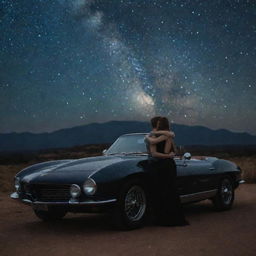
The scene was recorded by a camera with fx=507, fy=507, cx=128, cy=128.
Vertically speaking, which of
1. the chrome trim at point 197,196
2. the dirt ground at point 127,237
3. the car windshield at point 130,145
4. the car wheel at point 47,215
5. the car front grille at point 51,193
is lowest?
the dirt ground at point 127,237

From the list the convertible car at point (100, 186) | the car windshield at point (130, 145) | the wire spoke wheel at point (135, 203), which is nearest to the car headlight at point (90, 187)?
the convertible car at point (100, 186)

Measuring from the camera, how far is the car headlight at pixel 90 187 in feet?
23.6

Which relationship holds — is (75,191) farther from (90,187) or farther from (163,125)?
(163,125)

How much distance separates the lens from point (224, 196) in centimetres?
Answer: 1028

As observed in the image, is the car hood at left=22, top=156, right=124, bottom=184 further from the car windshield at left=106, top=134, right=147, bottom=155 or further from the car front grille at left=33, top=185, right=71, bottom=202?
the car windshield at left=106, top=134, right=147, bottom=155

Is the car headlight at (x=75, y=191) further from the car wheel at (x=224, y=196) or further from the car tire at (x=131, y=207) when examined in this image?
the car wheel at (x=224, y=196)

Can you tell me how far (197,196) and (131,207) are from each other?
1.98 metres

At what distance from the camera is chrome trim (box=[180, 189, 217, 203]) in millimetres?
8758

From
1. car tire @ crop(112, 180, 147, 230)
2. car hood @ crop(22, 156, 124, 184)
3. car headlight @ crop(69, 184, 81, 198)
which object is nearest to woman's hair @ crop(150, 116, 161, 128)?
car hood @ crop(22, 156, 124, 184)

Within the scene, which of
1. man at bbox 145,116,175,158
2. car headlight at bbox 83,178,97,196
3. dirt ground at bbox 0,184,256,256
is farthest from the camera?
man at bbox 145,116,175,158

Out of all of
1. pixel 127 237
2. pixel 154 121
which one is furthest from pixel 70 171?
pixel 154 121

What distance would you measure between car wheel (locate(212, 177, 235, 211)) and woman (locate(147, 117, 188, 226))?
7.07 ft

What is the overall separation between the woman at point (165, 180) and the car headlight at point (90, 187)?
4.12ft

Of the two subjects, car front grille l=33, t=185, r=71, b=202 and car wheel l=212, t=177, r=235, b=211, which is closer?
car front grille l=33, t=185, r=71, b=202
